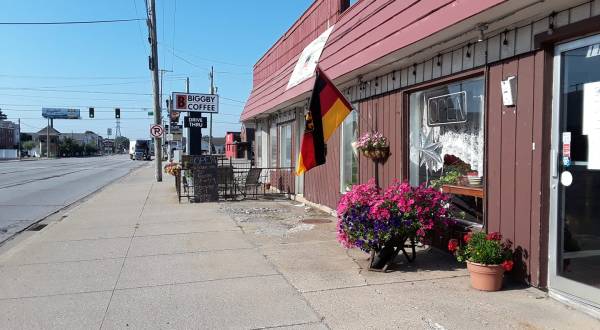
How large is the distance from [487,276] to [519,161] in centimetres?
124

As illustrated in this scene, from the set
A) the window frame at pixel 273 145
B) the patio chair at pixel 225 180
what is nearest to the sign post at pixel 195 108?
the window frame at pixel 273 145

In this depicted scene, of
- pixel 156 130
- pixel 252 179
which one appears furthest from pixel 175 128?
pixel 252 179

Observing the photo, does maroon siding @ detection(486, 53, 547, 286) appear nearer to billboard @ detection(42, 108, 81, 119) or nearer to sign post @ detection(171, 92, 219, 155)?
sign post @ detection(171, 92, 219, 155)

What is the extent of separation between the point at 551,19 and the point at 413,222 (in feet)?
8.30

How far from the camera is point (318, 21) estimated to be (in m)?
11.8

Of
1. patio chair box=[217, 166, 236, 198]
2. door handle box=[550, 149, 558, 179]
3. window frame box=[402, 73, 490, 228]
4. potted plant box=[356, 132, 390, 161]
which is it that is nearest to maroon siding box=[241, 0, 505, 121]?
window frame box=[402, 73, 490, 228]

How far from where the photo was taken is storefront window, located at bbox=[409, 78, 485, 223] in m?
6.12

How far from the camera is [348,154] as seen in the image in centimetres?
1008

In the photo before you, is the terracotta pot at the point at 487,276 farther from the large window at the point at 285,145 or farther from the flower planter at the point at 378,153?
the large window at the point at 285,145

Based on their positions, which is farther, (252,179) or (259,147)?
(259,147)

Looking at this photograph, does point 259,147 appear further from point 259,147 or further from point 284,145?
point 284,145

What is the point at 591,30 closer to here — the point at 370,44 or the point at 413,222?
the point at 413,222

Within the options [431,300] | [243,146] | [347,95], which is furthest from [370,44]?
[243,146]

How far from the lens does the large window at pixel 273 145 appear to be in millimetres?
16625
